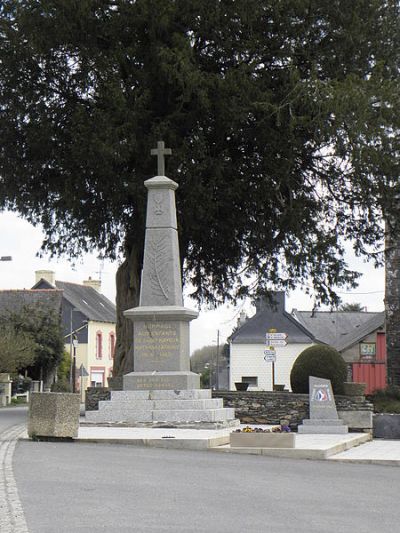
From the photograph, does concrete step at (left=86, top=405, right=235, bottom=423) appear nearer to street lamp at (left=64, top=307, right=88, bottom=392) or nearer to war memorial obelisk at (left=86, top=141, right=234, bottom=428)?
war memorial obelisk at (left=86, top=141, right=234, bottom=428)

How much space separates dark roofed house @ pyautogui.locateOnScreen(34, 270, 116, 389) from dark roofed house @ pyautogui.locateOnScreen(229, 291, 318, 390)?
9384mm

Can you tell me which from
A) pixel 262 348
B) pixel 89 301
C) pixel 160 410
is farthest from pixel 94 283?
pixel 160 410

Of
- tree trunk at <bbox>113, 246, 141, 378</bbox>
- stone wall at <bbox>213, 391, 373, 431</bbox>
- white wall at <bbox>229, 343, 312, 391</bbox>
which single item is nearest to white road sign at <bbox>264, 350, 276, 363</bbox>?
tree trunk at <bbox>113, 246, 141, 378</bbox>

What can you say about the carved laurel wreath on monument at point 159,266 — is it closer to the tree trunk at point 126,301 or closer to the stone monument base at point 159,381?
the stone monument base at point 159,381

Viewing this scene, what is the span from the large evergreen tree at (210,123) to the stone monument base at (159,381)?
6837mm

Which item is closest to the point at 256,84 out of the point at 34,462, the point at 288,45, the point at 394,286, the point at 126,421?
the point at 288,45

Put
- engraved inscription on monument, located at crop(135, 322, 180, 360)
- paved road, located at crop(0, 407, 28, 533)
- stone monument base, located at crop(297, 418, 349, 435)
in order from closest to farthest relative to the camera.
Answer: paved road, located at crop(0, 407, 28, 533)
engraved inscription on monument, located at crop(135, 322, 180, 360)
stone monument base, located at crop(297, 418, 349, 435)

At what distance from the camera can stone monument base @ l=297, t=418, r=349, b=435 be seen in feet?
72.6

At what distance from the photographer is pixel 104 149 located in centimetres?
2566

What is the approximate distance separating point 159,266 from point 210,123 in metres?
7.28

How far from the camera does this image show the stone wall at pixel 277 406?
23.3 meters

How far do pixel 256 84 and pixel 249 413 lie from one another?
8.88 meters

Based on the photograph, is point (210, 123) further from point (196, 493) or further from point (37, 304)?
point (37, 304)

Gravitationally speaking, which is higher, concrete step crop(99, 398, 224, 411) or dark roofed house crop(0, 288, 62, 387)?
dark roofed house crop(0, 288, 62, 387)
